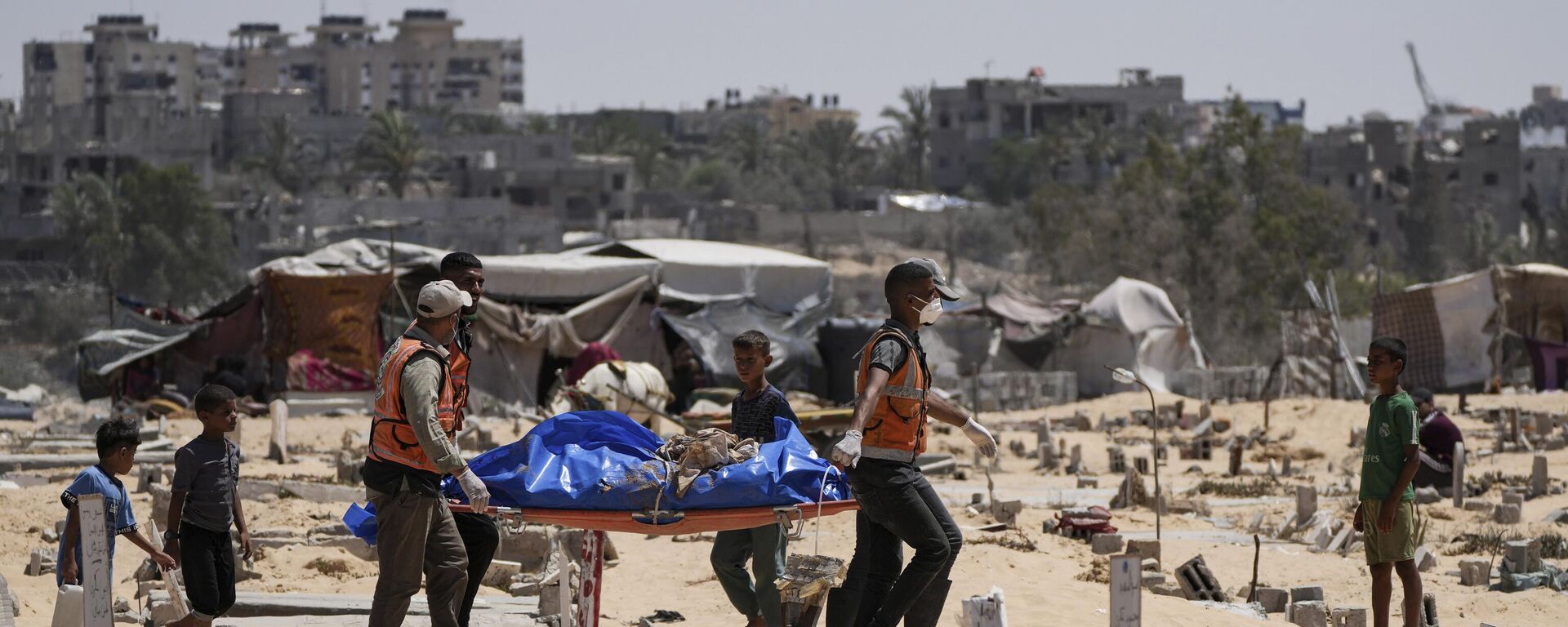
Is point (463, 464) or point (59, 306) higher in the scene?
point (463, 464)

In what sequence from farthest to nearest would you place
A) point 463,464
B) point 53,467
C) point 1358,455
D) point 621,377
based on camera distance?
1. point 621,377
2. point 1358,455
3. point 53,467
4. point 463,464

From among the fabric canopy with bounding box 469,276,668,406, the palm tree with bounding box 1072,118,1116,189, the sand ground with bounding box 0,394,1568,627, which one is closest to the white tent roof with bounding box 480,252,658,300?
the fabric canopy with bounding box 469,276,668,406

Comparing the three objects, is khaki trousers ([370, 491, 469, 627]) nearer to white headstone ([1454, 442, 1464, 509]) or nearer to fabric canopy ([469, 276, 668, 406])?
white headstone ([1454, 442, 1464, 509])

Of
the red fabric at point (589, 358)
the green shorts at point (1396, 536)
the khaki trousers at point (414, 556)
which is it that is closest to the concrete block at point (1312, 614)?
the green shorts at point (1396, 536)

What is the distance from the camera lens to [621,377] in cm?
2086

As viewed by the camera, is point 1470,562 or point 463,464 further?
point 1470,562

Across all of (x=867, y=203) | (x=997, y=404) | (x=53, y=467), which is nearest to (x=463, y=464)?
(x=53, y=467)

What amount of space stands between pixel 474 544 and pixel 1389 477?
11.7 feet

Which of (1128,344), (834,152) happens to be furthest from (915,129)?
(1128,344)

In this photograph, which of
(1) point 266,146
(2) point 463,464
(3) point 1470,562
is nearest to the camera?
(2) point 463,464

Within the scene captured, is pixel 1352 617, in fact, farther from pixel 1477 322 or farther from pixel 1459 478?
pixel 1477 322

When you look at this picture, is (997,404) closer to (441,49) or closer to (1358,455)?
(1358,455)

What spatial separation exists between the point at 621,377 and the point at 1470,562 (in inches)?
459

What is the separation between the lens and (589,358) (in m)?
24.0
